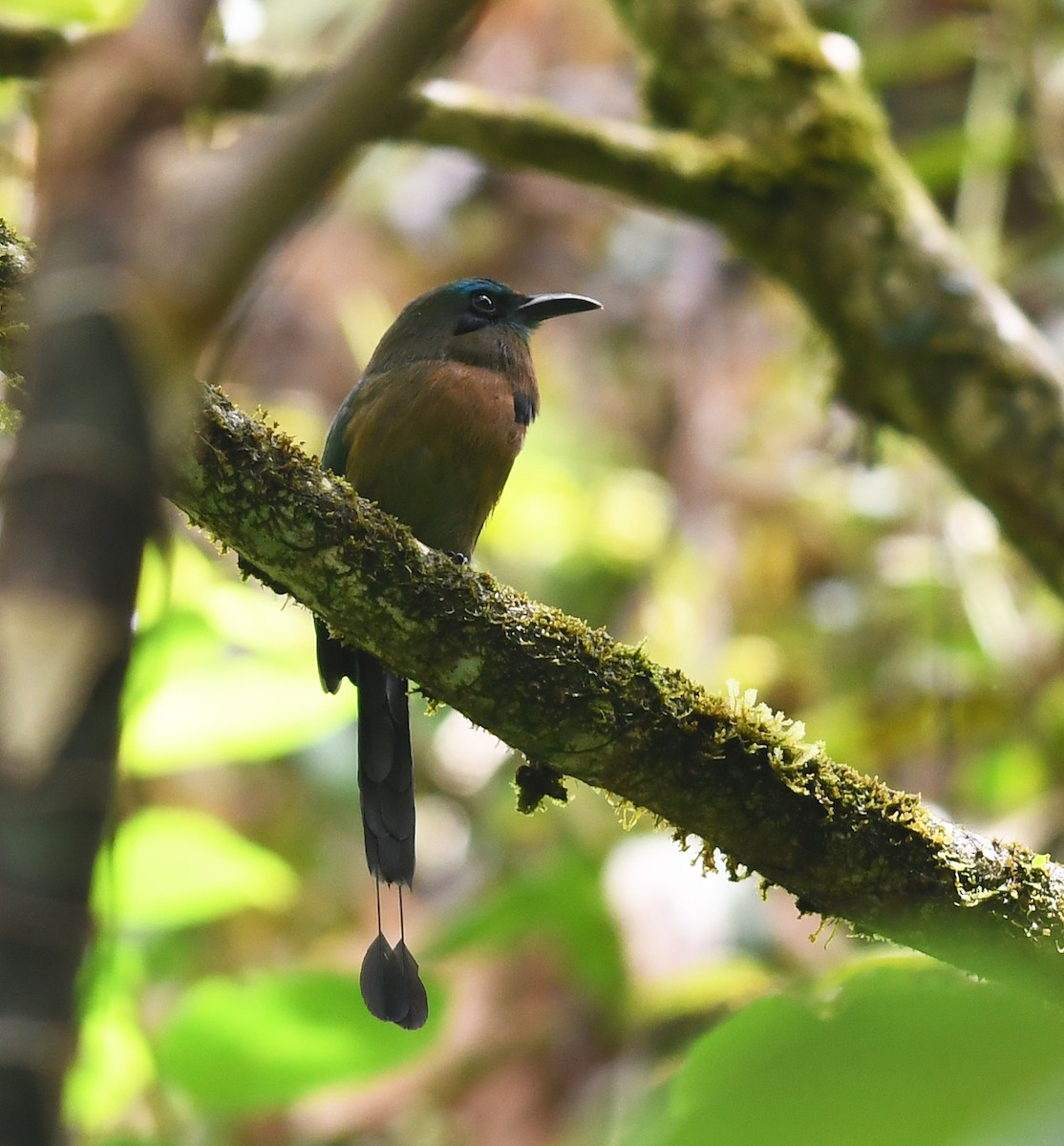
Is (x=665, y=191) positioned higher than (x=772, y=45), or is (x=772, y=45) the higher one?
(x=772, y=45)

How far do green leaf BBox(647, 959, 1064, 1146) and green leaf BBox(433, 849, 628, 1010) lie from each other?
10.6 feet

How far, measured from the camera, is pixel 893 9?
21.2 ft

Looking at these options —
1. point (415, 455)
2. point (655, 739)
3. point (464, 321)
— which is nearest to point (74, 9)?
point (464, 321)

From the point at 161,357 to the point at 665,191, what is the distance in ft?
11.1

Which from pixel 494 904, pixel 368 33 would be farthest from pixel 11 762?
pixel 494 904

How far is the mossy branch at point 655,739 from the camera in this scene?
2.07 m

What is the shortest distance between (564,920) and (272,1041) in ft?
4.61

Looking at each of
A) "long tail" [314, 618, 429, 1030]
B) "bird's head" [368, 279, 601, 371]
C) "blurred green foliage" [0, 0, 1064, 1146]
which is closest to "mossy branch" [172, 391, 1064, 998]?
"blurred green foliage" [0, 0, 1064, 1146]

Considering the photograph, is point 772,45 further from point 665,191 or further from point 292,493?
point 292,493

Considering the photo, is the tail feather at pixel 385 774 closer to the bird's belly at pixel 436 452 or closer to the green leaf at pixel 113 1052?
the bird's belly at pixel 436 452

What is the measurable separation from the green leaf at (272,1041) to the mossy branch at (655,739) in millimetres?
957

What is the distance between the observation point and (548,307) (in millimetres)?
3730

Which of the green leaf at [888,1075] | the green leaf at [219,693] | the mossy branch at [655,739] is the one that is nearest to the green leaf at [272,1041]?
the green leaf at [219,693]

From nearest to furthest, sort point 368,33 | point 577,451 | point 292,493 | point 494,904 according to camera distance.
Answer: point 368,33 < point 292,493 < point 494,904 < point 577,451
